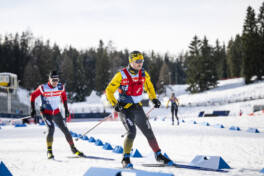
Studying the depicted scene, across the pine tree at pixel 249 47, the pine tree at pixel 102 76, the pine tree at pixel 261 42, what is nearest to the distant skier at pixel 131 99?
the pine tree at pixel 249 47

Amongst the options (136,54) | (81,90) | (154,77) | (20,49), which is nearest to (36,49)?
(20,49)

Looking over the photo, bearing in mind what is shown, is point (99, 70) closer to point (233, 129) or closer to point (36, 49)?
point (36, 49)

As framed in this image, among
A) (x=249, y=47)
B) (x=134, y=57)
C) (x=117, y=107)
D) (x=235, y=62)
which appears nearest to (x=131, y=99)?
(x=117, y=107)

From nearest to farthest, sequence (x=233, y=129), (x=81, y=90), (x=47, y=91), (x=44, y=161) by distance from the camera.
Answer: (x=44, y=161) → (x=47, y=91) → (x=233, y=129) → (x=81, y=90)

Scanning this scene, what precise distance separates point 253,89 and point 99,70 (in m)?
40.1

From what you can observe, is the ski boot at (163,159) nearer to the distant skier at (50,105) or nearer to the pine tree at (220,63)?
the distant skier at (50,105)

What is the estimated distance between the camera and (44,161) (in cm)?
593

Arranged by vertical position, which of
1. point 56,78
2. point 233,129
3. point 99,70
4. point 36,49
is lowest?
point 233,129

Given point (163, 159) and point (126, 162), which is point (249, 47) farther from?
point (126, 162)

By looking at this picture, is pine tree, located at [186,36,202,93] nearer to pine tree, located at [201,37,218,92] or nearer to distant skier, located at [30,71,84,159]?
pine tree, located at [201,37,218,92]

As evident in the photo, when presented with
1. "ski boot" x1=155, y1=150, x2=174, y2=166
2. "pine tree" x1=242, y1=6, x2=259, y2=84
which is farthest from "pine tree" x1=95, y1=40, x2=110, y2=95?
"ski boot" x1=155, y1=150, x2=174, y2=166

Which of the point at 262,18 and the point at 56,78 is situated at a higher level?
the point at 262,18

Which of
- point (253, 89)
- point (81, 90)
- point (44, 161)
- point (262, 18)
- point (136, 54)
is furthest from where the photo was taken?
point (81, 90)

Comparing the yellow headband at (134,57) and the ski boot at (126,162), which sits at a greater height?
the yellow headband at (134,57)
